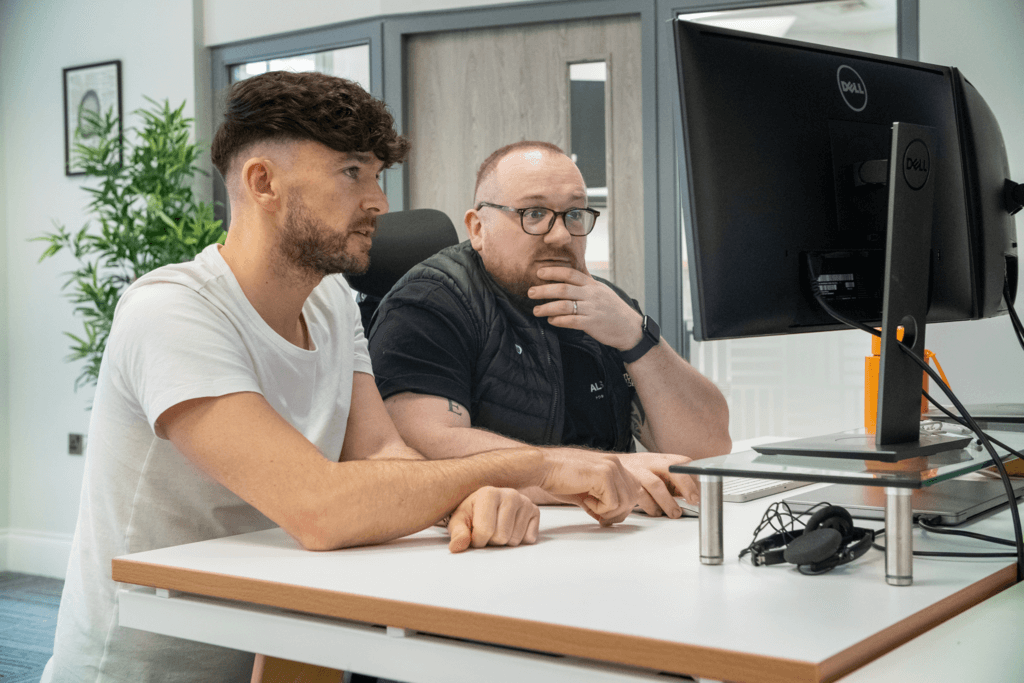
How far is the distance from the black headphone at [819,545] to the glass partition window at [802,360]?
225 centimetres

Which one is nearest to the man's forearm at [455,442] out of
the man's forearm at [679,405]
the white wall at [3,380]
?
the man's forearm at [679,405]

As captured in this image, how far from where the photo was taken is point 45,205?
395cm

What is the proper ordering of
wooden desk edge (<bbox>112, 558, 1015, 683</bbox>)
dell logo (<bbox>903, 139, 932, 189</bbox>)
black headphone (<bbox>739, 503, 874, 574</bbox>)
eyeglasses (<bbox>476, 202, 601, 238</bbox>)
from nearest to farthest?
wooden desk edge (<bbox>112, 558, 1015, 683</bbox>) → black headphone (<bbox>739, 503, 874, 574</bbox>) → dell logo (<bbox>903, 139, 932, 189</bbox>) → eyeglasses (<bbox>476, 202, 601, 238</bbox>)

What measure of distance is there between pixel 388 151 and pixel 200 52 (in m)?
2.82

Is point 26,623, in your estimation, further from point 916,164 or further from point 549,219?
point 916,164

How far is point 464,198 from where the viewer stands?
3.56 m

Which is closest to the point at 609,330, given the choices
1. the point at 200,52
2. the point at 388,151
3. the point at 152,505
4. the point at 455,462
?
Result: the point at 388,151

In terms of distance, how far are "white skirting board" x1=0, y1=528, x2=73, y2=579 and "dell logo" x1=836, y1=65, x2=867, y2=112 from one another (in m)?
3.71

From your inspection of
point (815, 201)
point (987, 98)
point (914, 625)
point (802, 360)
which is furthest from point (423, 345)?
point (987, 98)

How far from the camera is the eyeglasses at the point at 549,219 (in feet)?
6.01

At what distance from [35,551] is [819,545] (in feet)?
12.8

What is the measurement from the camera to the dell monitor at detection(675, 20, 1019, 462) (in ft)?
3.10

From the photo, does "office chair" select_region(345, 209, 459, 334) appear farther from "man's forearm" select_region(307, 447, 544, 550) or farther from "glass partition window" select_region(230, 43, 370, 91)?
"glass partition window" select_region(230, 43, 370, 91)

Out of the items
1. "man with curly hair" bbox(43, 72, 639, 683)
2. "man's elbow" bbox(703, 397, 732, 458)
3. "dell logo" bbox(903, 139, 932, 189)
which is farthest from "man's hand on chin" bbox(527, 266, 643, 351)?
"dell logo" bbox(903, 139, 932, 189)
